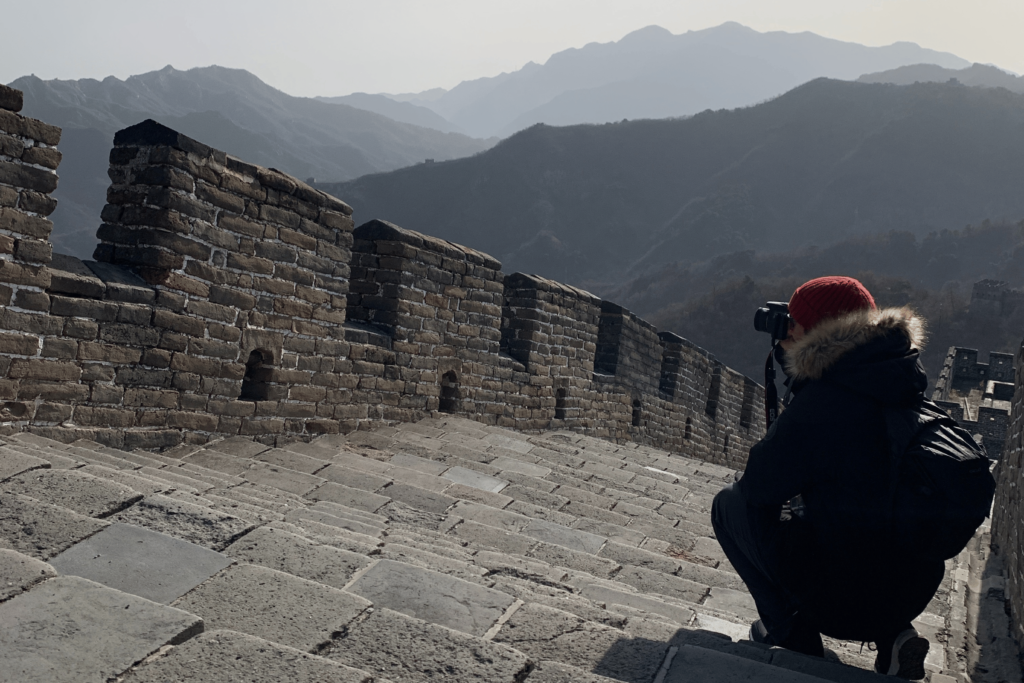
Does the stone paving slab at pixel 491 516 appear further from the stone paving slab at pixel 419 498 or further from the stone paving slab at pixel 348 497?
the stone paving slab at pixel 348 497

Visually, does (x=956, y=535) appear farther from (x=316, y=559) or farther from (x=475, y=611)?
(x=316, y=559)

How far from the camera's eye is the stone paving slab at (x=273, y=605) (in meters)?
1.83

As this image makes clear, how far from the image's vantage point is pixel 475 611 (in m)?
2.20

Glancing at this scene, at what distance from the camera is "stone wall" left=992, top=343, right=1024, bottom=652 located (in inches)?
120

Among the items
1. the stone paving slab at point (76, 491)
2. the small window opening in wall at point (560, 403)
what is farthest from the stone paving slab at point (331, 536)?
the small window opening in wall at point (560, 403)

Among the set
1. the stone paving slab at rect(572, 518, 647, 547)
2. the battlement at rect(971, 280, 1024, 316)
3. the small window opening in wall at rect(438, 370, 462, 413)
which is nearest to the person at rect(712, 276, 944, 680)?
the stone paving slab at rect(572, 518, 647, 547)

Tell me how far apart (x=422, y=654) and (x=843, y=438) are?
1.33 meters

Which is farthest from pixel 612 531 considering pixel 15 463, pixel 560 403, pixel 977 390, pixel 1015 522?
pixel 977 390

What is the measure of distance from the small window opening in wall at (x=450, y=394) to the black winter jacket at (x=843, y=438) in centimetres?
431

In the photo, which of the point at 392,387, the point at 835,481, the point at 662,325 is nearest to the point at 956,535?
the point at 835,481

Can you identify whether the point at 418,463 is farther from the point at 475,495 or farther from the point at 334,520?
the point at 334,520

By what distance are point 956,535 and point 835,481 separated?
0.34 m

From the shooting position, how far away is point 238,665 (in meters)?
1.57

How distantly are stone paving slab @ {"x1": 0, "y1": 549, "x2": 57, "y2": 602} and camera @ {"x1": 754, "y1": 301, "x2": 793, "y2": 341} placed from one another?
2232 mm
